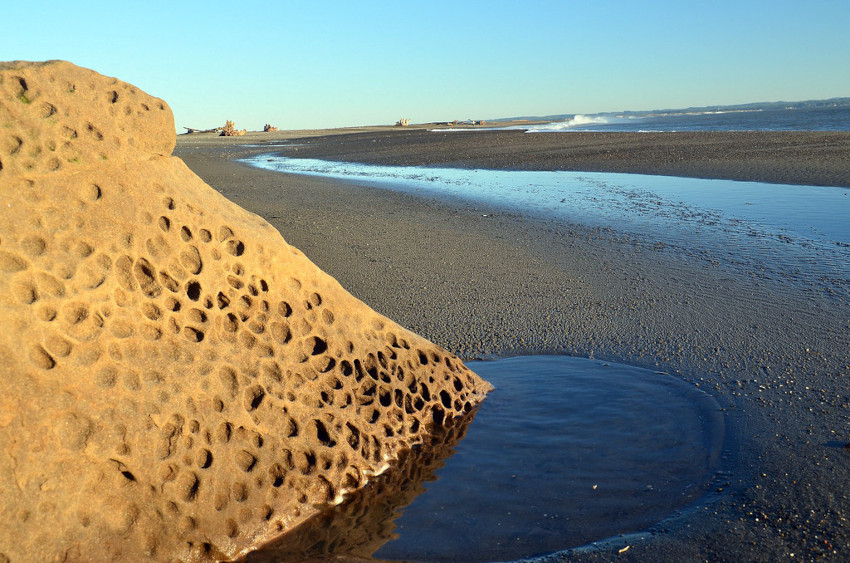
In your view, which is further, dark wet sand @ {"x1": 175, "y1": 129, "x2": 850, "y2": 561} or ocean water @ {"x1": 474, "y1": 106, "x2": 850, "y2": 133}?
ocean water @ {"x1": 474, "y1": 106, "x2": 850, "y2": 133}

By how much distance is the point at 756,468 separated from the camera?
3.43 meters

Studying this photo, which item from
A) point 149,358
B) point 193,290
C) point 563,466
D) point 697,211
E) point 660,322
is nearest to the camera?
point 149,358

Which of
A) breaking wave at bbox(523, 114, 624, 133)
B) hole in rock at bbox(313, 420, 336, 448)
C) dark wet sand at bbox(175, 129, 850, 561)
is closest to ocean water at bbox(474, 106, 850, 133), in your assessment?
breaking wave at bbox(523, 114, 624, 133)

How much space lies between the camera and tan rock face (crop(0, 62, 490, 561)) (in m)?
2.60

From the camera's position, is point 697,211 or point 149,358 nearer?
point 149,358

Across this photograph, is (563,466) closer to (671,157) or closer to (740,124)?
(671,157)

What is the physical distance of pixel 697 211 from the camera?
11008 mm

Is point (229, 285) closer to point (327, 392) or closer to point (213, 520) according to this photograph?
point (327, 392)

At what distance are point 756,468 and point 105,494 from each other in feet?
9.87

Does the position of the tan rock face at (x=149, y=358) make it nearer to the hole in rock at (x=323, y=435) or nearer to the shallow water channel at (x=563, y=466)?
the hole in rock at (x=323, y=435)

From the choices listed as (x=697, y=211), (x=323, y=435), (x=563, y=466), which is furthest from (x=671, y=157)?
(x=323, y=435)

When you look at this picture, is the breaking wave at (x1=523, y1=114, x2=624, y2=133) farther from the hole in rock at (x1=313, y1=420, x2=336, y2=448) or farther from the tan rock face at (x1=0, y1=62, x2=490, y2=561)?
the hole in rock at (x1=313, y1=420, x2=336, y2=448)

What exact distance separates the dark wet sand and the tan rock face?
1.39 m

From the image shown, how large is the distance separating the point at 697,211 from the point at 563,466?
859cm
